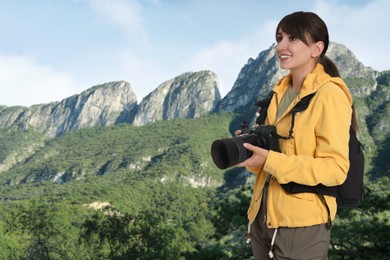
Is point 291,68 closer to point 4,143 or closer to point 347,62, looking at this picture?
point 347,62

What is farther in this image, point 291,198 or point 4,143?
point 4,143

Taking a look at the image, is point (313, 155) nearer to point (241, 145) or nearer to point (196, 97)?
point (241, 145)

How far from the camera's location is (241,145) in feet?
5.00

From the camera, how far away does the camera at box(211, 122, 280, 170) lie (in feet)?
4.94

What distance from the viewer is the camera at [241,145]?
150cm

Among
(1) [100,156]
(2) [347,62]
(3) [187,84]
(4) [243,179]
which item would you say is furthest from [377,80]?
(1) [100,156]

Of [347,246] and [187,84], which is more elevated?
[187,84]

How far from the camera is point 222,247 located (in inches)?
323

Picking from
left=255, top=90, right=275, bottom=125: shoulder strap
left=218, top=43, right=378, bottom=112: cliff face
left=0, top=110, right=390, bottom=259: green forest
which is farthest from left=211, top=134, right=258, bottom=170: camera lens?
left=218, top=43, right=378, bottom=112: cliff face

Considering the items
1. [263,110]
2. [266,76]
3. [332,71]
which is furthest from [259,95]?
[332,71]

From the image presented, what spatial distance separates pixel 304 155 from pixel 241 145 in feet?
0.88

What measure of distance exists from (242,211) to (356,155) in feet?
22.9

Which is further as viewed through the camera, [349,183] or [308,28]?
[308,28]

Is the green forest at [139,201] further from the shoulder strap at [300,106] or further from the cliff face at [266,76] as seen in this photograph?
the cliff face at [266,76]
